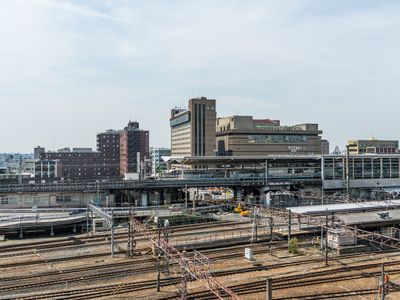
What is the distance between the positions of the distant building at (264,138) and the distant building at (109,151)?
42.3 metres

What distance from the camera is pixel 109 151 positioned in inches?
5792

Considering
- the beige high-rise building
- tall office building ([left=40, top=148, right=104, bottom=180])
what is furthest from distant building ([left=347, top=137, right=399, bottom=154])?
tall office building ([left=40, top=148, right=104, bottom=180])

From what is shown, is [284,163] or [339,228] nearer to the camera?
[339,228]

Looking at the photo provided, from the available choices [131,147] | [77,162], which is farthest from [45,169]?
[131,147]

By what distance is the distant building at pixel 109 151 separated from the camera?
→ 14350 centimetres

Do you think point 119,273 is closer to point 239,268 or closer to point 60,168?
point 239,268

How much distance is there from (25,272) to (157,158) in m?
136

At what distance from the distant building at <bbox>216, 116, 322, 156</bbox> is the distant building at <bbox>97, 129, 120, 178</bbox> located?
42258 millimetres

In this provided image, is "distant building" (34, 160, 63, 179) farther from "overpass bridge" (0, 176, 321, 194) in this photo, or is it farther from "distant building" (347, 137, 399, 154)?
"distant building" (347, 137, 399, 154)

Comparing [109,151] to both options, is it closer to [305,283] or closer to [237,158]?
[237,158]

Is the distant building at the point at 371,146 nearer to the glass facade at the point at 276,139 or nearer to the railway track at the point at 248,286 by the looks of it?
the glass facade at the point at 276,139

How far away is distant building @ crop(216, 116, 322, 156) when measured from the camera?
111188 millimetres

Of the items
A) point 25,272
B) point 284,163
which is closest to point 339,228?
point 25,272

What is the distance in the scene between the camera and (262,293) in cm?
2164
